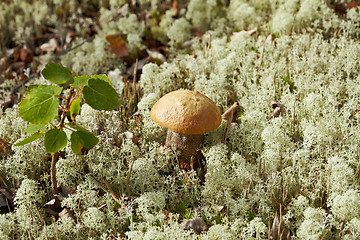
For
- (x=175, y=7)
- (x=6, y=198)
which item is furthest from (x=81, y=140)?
(x=175, y=7)

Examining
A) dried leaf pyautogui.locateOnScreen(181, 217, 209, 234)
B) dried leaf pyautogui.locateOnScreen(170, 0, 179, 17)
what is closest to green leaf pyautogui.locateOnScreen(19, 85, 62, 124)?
dried leaf pyautogui.locateOnScreen(181, 217, 209, 234)

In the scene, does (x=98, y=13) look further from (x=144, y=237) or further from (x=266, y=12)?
(x=144, y=237)

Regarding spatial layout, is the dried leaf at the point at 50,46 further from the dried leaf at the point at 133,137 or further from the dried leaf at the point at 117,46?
the dried leaf at the point at 133,137

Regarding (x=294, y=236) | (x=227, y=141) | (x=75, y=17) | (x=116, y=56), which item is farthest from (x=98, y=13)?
(x=294, y=236)

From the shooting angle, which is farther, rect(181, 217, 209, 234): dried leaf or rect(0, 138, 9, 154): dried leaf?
rect(0, 138, 9, 154): dried leaf

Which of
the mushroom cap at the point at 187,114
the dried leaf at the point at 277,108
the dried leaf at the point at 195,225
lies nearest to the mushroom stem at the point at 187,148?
the mushroom cap at the point at 187,114

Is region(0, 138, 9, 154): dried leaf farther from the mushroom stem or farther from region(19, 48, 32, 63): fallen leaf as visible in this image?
region(19, 48, 32, 63): fallen leaf
